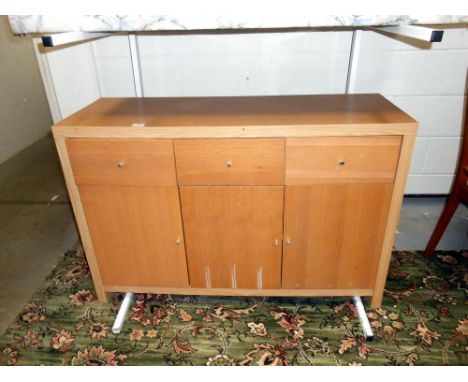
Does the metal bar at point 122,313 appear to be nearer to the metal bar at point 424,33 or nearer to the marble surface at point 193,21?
the marble surface at point 193,21

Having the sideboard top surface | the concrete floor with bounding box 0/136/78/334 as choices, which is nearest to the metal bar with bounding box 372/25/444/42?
the sideboard top surface

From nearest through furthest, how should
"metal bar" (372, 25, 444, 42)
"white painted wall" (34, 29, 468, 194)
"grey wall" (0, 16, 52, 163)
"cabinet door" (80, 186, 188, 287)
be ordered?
"metal bar" (372, 25, 444, 42)
"cabinet door" (80, 186, 188, 287)
"white painted wall" (34, 29, 468, 194)
"grey wall" (0, 16, 52, 163)

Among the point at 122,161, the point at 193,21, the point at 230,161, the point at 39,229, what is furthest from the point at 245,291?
the point at 39,229

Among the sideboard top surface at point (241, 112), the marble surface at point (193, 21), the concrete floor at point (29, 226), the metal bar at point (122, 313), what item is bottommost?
the concrete floor at point (29, 226)

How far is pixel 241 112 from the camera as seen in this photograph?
1.18 meters

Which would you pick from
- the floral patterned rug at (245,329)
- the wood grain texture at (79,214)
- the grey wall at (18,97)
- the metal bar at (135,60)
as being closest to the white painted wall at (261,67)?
the metal bar at (135,60)

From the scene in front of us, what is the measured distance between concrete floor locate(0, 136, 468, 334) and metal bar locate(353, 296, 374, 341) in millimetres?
505

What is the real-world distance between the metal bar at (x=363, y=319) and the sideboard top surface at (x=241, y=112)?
2.28ft

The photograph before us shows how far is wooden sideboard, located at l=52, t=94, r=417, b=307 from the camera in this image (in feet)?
3.40

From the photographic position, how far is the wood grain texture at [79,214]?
1093mm

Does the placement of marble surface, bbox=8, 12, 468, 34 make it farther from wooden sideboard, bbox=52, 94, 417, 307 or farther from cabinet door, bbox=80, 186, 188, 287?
cabinet door, bbox=80, 186, 188, 287

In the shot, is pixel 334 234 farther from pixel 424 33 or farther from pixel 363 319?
pixel 424 33

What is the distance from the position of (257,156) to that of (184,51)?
891 millimetres

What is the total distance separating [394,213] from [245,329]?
0.66m
